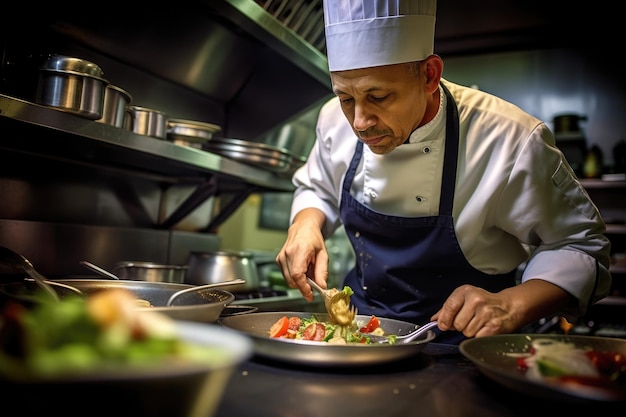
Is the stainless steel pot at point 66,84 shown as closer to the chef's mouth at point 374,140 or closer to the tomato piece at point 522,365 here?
the chef's mouth at point 374,140

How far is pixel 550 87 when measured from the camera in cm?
478

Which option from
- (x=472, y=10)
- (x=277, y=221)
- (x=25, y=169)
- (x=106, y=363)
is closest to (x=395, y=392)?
(x=106, y=363)

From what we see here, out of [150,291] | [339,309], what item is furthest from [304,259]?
[150,291]

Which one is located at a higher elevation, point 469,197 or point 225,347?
point 469,197

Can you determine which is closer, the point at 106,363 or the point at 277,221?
the point at 106,363

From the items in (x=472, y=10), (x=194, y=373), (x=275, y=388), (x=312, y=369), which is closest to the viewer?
(x=194, y=373)

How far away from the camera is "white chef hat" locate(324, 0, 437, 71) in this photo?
153cm

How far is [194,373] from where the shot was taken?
507mm

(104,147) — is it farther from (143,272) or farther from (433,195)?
(433,195)

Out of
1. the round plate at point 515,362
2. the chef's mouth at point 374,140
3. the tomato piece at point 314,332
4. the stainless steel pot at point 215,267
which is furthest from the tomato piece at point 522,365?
the stainless steel pot at point 215,267

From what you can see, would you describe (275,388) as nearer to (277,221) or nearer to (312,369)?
(312,369)

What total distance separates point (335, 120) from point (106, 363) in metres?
1.66

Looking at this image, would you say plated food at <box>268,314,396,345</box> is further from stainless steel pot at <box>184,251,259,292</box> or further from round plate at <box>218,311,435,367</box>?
stainless steel pot at <box>184,251,259,292</box>

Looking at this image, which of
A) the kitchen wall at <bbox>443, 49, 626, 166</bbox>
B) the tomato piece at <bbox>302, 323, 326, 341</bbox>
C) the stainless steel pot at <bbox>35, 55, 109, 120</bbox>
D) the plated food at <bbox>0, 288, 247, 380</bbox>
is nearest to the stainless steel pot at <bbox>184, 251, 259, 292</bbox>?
the stainless steel pot at <bbox>35, 55, 109, 120</bbox>
